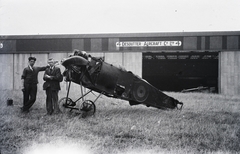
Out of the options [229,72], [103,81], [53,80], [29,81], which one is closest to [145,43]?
[229,72]

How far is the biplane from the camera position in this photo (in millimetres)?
5449

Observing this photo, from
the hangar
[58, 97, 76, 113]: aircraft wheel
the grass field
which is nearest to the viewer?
the grass field

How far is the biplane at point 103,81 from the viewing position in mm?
5449

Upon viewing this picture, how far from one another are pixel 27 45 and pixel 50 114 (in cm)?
1028

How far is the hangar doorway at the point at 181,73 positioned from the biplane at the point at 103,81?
48.2 ft

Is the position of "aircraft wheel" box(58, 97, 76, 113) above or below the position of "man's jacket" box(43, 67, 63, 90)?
below

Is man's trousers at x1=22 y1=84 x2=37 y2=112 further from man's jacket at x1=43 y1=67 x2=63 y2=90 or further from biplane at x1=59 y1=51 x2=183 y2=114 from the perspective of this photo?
biplane at x1=59 y1=51 x2=183 y2=114

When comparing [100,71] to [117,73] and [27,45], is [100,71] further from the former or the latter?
[27,45]

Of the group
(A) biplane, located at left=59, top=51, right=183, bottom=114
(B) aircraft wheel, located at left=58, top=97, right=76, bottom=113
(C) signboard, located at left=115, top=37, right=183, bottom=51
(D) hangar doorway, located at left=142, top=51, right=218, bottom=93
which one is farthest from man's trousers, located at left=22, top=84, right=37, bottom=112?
(D) hangar doorway, located at left=142, top=51, right=218, bottom=93

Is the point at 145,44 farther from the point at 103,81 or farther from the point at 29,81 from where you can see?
the point at 29,81

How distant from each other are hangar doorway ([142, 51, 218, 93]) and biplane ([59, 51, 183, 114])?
14694 millimetres

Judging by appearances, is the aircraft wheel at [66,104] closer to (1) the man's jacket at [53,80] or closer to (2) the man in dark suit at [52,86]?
(2) the man in dark suit at [52,86]

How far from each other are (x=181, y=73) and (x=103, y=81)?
18740mm

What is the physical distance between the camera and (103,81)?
19.1 feet
